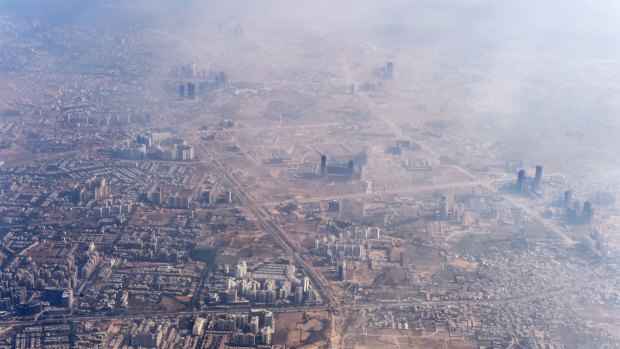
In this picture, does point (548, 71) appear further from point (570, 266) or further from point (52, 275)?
point (52, 275)

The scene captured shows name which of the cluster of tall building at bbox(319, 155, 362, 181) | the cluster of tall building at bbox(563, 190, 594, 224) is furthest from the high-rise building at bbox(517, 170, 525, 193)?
the cluster of tall building at bbox(319, 155, 362, 181)

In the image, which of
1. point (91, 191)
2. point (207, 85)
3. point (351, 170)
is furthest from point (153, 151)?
point (207, 85)

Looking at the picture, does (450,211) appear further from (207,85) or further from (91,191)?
(207,85)

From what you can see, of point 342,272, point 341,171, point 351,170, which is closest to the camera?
point 342,272

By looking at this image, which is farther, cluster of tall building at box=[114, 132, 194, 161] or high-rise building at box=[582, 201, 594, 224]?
cluster of tall building at box=[114, 132, 194, 161]

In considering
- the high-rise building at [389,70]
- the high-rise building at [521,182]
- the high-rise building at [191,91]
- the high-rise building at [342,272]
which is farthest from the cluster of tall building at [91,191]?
the high-rise building at [389,70]

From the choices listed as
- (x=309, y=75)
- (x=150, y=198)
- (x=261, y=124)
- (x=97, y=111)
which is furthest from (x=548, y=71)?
(x=150, y=198)

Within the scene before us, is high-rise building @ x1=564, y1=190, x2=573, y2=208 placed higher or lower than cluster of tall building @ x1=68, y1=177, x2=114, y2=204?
higher

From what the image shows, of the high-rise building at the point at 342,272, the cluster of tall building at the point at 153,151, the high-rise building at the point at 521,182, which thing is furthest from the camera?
the cluster of tall building at the point at 153,151

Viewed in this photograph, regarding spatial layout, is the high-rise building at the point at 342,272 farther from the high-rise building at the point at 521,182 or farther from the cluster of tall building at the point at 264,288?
the high-rise building at the point at 521,182

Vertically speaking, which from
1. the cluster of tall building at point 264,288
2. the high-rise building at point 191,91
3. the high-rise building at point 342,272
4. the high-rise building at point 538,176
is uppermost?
the high-rise building at point 191,91

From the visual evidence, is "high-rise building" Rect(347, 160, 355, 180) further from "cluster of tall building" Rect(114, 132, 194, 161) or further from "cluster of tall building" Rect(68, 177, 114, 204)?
"cluster of tall building" Rect(68, 177, 114, 204)
